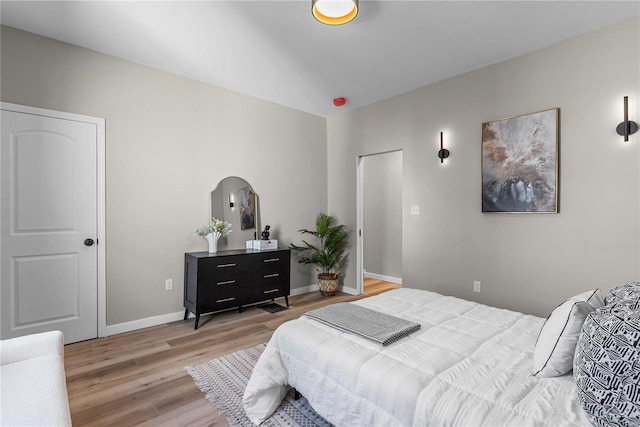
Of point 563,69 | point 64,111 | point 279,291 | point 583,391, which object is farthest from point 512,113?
point 64,111

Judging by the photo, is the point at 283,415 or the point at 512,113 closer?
the point at 283,415

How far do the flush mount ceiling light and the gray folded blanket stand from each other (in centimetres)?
197

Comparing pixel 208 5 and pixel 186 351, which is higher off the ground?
pixel 208 5

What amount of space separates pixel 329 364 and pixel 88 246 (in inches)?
104

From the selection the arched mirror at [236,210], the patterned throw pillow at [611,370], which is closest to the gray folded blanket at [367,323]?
the patterned throw pillow at [611,370]

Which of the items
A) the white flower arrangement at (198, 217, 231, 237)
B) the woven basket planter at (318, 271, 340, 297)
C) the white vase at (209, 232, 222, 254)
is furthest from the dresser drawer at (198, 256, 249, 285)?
the woven basket planter at (318, 271, 340, 297)

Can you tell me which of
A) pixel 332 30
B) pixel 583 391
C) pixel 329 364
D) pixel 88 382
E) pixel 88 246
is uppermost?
pixel 332 30

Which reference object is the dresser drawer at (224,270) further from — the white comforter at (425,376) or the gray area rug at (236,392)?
the white comforter at (425,376)

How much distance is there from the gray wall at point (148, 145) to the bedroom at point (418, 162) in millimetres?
11

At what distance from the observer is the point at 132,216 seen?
10.5 feet

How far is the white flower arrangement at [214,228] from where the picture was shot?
3574 mm

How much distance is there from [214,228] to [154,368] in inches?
60.0

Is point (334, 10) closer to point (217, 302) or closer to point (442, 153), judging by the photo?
point (442, 153)

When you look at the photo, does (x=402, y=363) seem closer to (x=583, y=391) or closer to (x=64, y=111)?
(x=583, y=391)
